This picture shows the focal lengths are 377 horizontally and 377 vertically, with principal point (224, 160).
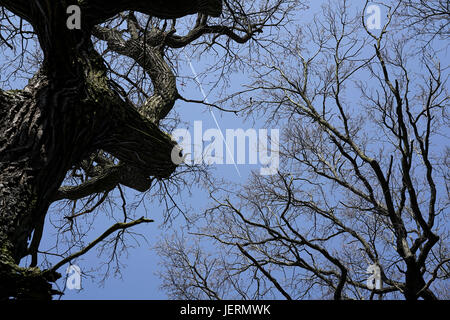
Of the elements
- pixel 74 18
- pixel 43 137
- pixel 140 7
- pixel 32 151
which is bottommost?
pixel 32 151

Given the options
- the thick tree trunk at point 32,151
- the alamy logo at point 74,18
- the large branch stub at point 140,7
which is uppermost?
the large branch stub at point 140,7

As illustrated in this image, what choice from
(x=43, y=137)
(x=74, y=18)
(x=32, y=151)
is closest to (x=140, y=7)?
(x=74, y=18)

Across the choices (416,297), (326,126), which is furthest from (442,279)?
(326,126)

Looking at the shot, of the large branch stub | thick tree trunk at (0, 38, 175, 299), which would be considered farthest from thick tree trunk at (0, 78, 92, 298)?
the large branch stub

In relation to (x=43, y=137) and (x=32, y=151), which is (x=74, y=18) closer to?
(x=43, y=137)

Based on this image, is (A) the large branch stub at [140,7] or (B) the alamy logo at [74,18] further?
(A) the large branch stub at [140,7]

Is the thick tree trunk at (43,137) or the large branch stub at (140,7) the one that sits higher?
the large branch stub at (140,7)

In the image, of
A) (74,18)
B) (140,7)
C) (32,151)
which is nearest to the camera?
(32,151)

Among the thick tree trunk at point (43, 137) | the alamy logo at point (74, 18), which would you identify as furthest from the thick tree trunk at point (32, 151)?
the alamy logo at point (74, 18)

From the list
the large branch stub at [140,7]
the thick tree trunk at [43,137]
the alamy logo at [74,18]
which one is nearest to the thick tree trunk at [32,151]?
the thick tree trunk at [43,137]

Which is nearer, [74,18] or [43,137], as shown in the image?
[43,137]

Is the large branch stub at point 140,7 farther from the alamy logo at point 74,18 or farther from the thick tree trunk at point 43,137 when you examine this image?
the thick tree trunk at point 43,137
